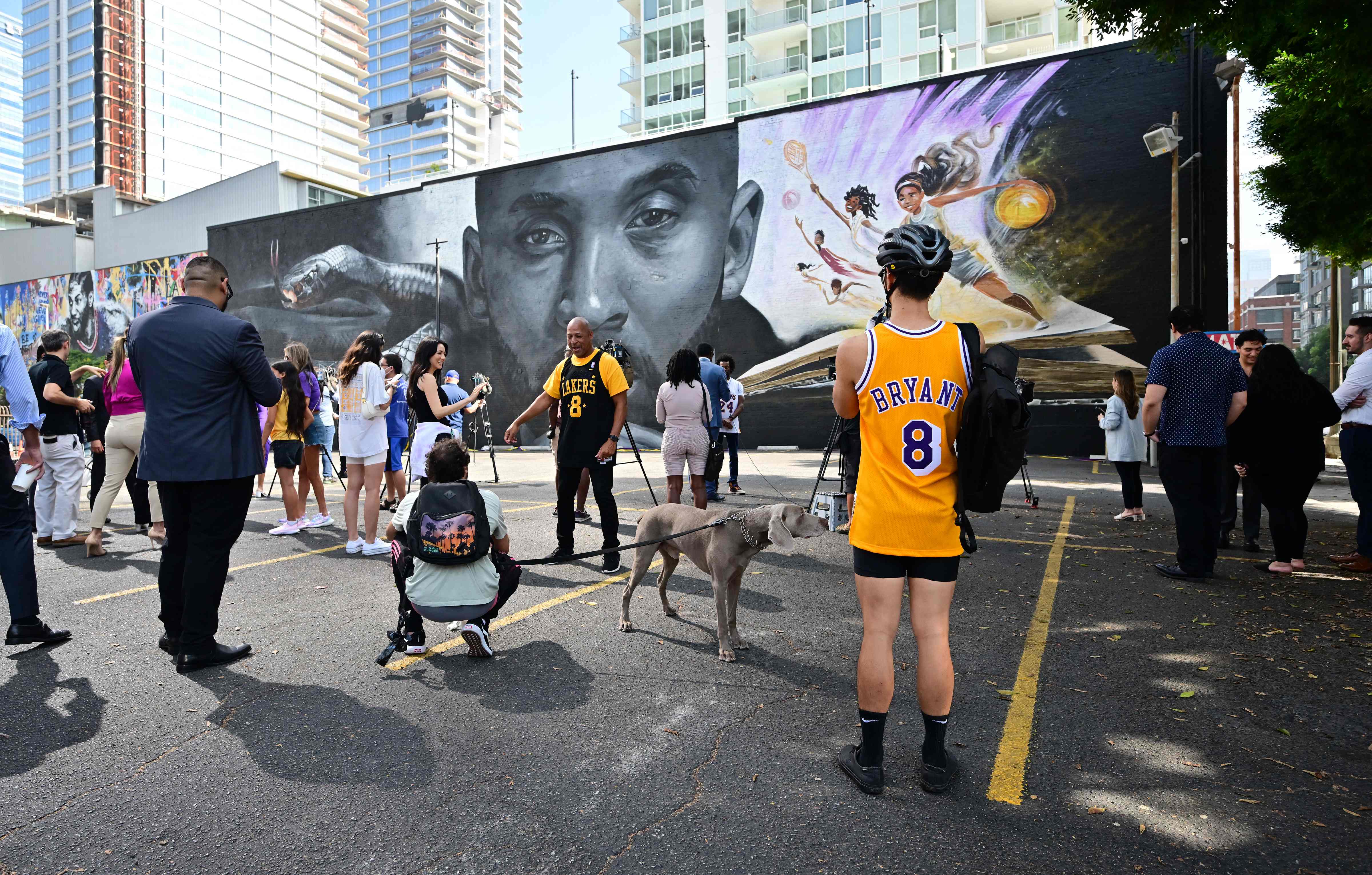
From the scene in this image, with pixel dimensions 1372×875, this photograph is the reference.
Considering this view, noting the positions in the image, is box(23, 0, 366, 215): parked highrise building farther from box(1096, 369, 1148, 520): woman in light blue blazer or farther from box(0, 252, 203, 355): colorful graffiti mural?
box(1096, 369, 1148, 520): woman in light blue blazer

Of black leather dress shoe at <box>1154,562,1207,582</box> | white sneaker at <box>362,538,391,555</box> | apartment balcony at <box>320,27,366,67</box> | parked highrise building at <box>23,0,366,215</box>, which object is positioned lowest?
black leather dress shoe at <box>1154,562,1207,582</box>

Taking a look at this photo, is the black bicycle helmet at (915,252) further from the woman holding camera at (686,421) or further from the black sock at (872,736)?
the woman holding camera at (686,421)

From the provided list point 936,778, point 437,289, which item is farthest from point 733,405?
point 437,289

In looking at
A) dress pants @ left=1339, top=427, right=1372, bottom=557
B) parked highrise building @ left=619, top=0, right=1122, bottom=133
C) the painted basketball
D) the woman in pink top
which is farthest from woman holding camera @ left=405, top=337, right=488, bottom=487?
parked highrise building @ left=619, top=0, right=1122, bottom=133

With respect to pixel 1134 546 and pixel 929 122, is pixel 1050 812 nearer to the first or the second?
pixel 1134 546

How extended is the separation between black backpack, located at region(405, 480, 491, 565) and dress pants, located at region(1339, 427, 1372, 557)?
6.57m

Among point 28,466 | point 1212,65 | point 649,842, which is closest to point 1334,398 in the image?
point 649,842

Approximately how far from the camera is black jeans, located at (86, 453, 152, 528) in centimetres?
818

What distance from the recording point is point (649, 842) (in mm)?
2461

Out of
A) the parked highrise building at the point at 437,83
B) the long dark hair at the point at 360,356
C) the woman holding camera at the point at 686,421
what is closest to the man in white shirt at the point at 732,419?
the woman holding camera at the point at 686,421

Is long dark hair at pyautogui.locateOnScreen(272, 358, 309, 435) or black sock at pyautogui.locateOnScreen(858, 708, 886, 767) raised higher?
long dark hair at pyautogui.locateOnScreen(272, 358, 309, 435)

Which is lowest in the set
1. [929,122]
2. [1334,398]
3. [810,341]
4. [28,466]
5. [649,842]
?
[649,842]

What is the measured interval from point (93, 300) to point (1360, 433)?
183ft

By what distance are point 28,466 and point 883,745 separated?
532cm
